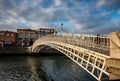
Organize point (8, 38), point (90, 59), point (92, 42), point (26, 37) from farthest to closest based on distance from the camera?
point (26, 37)
point (8, 38)
point (90, 59)
point (92, 42)

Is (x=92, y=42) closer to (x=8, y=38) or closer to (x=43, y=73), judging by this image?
(x=43, y=73)

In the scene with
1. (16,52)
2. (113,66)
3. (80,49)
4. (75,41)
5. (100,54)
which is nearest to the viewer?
(113,66)

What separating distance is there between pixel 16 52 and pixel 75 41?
157ft

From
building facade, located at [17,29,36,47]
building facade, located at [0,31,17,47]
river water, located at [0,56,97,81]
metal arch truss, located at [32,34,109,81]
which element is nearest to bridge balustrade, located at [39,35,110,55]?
metal arch truss, located at [32,34,109,81]

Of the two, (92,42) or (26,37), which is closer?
(92,42)

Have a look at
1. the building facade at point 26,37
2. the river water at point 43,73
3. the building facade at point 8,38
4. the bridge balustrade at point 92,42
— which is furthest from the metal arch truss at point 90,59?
the building facade at point 26,37

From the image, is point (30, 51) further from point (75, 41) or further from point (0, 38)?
point (75, 41)

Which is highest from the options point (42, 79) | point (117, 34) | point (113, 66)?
point (117, 34)

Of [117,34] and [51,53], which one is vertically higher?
[117,34]

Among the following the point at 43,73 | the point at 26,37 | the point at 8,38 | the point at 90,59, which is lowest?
the point at 43,73

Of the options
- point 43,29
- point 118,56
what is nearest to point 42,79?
point 118,56

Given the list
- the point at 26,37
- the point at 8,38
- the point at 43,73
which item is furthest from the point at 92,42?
the point at 26,37

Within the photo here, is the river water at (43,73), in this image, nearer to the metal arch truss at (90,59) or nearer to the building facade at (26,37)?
the metal arch truss at (90,59)

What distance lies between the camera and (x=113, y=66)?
12.7 metres
